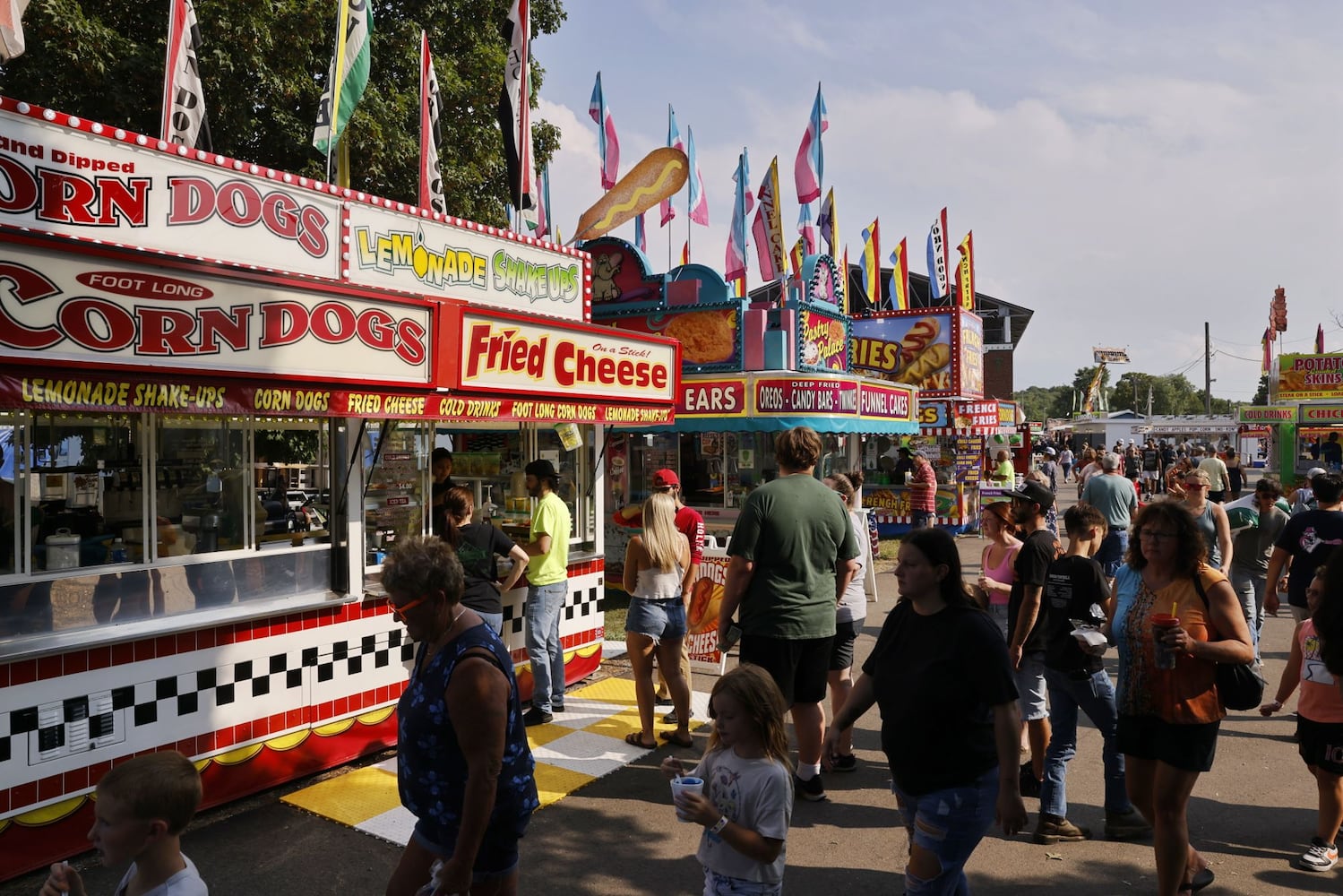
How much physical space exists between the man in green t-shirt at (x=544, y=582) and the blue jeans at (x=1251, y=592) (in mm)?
5554

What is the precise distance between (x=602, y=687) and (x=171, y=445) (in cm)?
387

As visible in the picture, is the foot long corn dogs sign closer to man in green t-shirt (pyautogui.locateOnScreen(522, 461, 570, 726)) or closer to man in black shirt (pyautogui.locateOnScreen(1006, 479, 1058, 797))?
man in green t-shirt (pyautogui.locateOnScreen(522, 461, 570, 726))

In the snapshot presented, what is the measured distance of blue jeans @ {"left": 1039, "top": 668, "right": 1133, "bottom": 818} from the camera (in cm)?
454

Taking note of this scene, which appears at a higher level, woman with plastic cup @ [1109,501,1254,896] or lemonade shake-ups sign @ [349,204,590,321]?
lemonade shake-ups sign @ [349,204,590,321]

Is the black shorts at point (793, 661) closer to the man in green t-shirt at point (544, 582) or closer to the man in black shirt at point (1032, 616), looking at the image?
the man in black shirt at point (1032, 616)

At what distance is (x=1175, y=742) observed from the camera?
354cm

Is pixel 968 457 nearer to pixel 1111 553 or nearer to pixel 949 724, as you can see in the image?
pixel 1111 553

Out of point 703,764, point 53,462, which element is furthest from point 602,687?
point 703,764

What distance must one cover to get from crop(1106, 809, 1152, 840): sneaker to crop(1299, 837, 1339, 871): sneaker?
66cm

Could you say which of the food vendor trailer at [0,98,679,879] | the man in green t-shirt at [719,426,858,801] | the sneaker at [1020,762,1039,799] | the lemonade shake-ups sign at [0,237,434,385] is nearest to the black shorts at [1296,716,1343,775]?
the sneaker at [1020,762,1039,799]

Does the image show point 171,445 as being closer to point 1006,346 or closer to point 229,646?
point 229,646

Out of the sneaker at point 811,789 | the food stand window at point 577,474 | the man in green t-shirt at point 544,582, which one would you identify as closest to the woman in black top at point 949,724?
the sneaker at point 811,789

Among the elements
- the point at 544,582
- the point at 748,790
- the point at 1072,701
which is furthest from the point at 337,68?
the point at 1072,701

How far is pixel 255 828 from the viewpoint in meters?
4.74
